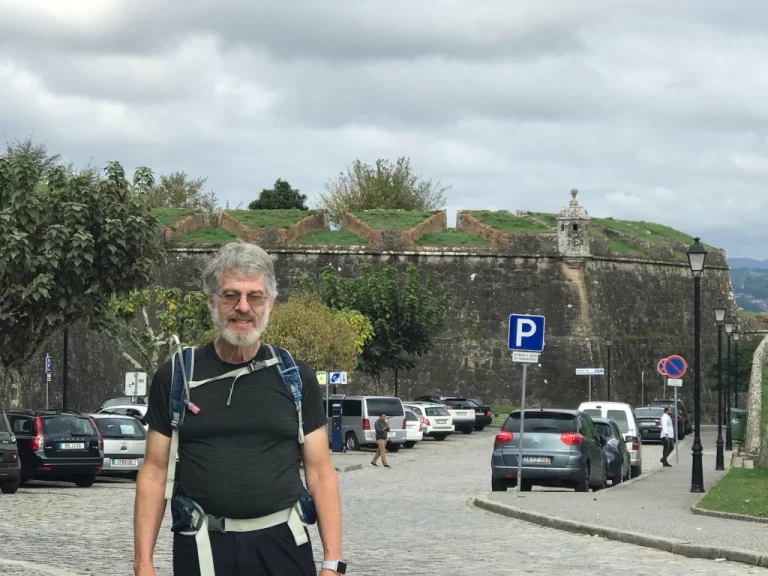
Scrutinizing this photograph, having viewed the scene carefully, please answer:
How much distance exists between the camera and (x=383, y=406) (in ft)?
141

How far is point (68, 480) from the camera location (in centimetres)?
2739

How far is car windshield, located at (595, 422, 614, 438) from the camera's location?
29641mm

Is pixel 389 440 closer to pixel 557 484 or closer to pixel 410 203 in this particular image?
pixel 557 484

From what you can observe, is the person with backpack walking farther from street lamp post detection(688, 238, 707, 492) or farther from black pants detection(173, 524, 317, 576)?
street lamp post detection(688, 238, 707, 492)

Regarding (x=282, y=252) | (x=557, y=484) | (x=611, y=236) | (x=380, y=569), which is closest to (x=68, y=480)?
(x=557, y=484)

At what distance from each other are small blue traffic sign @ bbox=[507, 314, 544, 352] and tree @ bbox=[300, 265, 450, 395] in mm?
35437

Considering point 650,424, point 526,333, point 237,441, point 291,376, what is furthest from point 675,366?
point 237,441

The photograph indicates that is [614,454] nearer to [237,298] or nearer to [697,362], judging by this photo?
[697,362]

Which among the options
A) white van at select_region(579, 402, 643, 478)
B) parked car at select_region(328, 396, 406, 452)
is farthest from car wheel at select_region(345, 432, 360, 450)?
white van at select_region(579, 402, 643, 478)

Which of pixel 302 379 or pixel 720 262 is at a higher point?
pixel 720 262

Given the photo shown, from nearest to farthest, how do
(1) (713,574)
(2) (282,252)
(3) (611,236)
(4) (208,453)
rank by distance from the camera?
(4) (208,453) < (1) (713,574) < (2) (282,252) < (3) (611,236)

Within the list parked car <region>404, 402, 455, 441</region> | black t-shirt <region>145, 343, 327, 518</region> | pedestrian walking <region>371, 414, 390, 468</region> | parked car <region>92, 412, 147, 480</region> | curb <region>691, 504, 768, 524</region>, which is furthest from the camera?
parked car <region>404, 402, 455, 441</region>

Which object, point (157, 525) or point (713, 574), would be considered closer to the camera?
point (157, 525)

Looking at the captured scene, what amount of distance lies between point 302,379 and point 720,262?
260 ft
